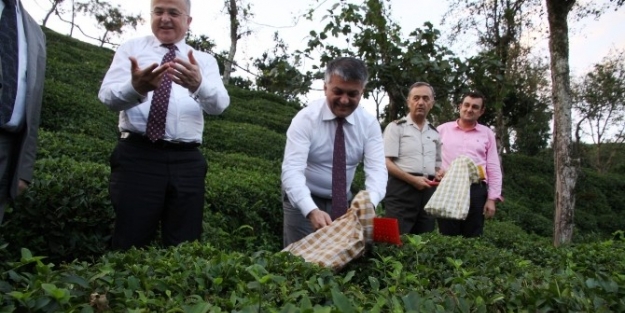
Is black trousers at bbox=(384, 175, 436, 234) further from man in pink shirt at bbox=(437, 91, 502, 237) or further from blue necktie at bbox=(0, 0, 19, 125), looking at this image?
blue necktie at bbox=(0, 0, 19, 125)

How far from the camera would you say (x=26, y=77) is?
258 cm

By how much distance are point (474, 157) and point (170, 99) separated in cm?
291

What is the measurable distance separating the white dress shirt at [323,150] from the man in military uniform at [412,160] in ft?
4.34

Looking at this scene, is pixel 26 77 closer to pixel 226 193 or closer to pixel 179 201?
pixel 179 201

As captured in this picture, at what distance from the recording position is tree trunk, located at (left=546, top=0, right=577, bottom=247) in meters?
5.98

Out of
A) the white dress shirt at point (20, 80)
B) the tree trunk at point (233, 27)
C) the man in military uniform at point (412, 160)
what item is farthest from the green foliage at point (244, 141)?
the tree trunk at point (233, 27)

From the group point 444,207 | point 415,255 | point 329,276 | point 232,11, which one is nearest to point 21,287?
point 329,276

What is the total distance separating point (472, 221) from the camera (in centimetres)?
513

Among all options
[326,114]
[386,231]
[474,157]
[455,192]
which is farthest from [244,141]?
[386,231]

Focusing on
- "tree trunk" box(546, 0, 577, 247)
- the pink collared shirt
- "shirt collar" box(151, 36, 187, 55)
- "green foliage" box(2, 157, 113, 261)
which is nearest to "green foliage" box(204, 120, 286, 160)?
"tree trunk" box(546, 0, 577, 247)

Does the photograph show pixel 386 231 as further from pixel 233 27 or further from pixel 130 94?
pixel 233 27

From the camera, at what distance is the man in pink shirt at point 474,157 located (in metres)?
5.08

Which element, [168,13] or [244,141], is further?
[244,141]

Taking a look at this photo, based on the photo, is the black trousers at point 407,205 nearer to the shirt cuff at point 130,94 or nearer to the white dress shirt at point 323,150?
the white dress shirt at point 323,150
